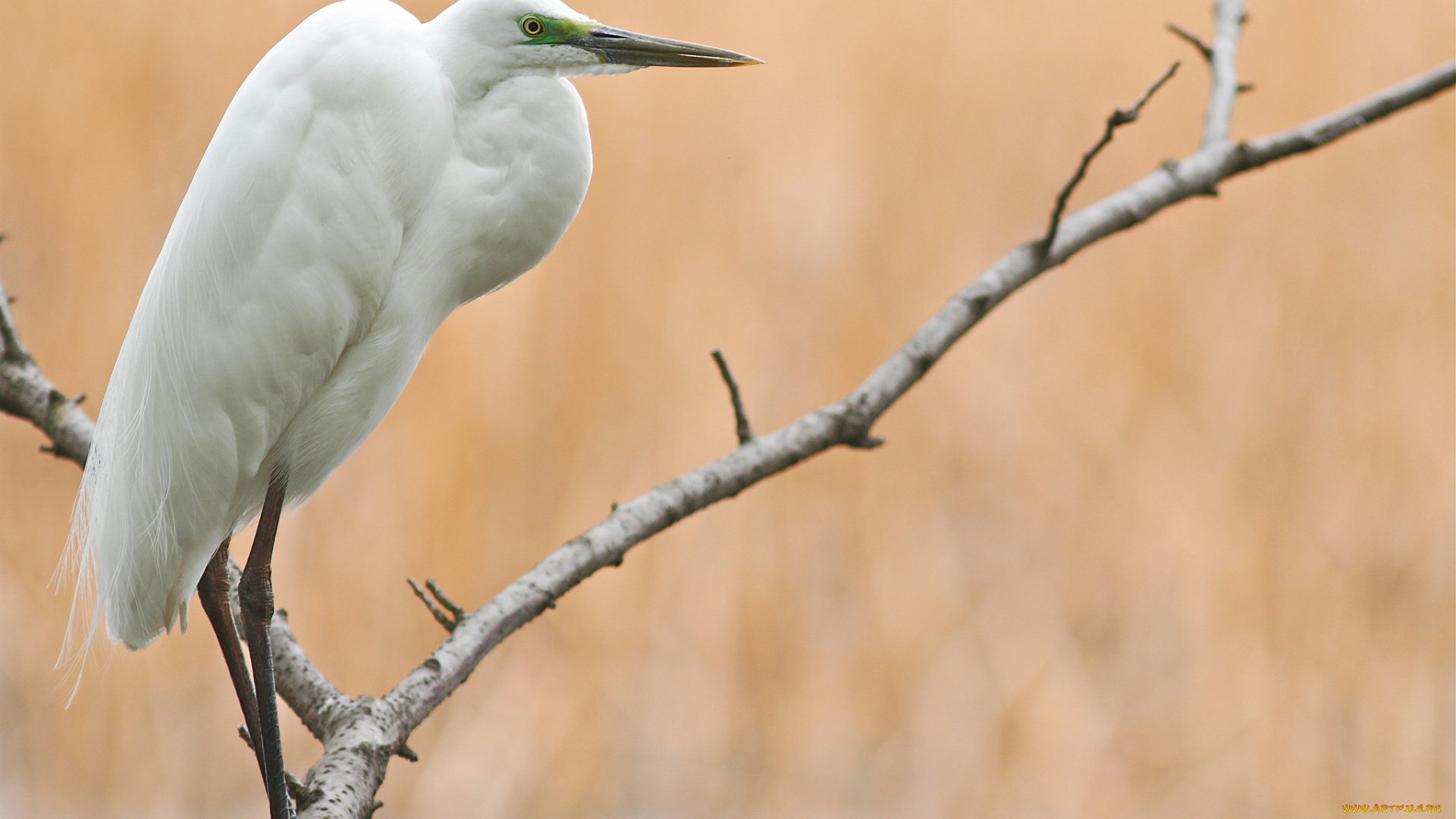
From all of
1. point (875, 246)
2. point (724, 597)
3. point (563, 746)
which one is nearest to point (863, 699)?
point (724, 597)

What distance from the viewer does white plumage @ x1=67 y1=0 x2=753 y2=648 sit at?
55 cm

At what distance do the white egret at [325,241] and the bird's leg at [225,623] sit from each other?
0.12 feet

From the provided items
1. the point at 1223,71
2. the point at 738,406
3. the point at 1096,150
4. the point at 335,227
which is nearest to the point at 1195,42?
the point at 1223,71

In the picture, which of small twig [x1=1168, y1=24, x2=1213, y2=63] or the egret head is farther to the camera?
small twig [x1=1168, y1=24, x2=1213, y2=63]

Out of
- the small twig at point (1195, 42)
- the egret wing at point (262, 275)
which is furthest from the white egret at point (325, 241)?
the small twig at point (1195, 42)

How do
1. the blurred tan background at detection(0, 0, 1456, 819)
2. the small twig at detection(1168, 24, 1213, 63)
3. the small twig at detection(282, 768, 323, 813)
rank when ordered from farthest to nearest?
the blurred tan background at detection(0, 0, 1456, 819), the small twig at detection(1168, 24, 1213, 63), the small twig at detection(282, 768, 323, 813)

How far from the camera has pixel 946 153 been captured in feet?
5.27

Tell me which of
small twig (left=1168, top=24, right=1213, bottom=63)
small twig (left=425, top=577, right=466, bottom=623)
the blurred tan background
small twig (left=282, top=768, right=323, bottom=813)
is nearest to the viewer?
small twig (left=282, top=768, right=323, bottom=813)

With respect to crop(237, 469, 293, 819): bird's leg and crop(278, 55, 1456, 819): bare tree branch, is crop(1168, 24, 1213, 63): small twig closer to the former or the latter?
crop(278, 55, 1456, 819): bare tree branch

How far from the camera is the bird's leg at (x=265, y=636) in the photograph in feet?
1.94

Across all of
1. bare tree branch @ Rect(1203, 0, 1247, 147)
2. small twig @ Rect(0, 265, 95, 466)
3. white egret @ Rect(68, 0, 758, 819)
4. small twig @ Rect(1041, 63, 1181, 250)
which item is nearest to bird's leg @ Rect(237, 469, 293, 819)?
white egret @ Rect(68, 0, 758, 819)

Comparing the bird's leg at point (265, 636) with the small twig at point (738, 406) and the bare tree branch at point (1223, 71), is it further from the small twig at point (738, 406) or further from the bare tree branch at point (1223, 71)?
the bare tree branch at point (1223, 71)

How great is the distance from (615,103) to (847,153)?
1.23ft

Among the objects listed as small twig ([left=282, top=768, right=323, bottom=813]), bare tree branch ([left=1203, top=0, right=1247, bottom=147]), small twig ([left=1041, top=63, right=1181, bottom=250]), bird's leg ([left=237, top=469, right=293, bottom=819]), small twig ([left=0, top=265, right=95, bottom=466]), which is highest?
bare tree branch ([left=1203, top=0, right=1247, bottom=147])
